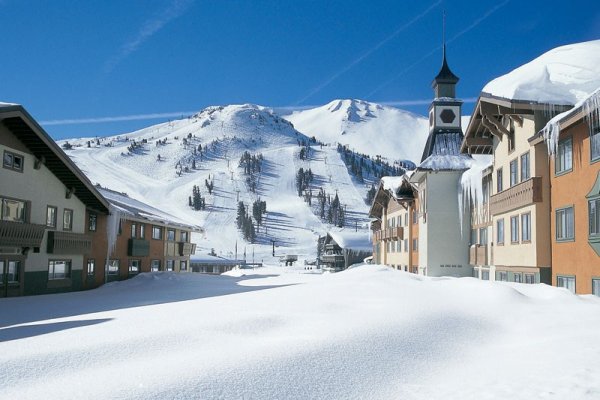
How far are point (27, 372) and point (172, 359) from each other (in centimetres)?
222

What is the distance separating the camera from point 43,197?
2769cm

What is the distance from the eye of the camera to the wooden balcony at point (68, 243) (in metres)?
27.8

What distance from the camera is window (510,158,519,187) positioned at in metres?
23.8

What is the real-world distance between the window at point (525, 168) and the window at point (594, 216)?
4.67 meters

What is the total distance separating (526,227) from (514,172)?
115 inches

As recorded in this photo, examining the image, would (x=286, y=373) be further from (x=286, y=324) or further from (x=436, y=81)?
(x=436, y=81)

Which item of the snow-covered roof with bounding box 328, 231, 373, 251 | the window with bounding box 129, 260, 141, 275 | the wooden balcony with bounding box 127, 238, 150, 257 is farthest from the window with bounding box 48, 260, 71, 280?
the snow-covered roof with bounding box 328, 231, 373, 251

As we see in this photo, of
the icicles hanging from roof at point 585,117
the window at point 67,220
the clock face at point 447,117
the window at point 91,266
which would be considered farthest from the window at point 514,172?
the window at point 91,266

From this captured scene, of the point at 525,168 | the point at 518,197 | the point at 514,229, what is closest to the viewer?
the point at 518,197

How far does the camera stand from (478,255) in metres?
30.6

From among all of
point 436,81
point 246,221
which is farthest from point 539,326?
point 246,221

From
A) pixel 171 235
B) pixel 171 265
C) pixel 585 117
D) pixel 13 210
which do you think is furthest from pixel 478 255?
pixel 171 265

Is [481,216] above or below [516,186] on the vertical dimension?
below

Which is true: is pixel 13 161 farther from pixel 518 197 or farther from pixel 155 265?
pixel 518 197
